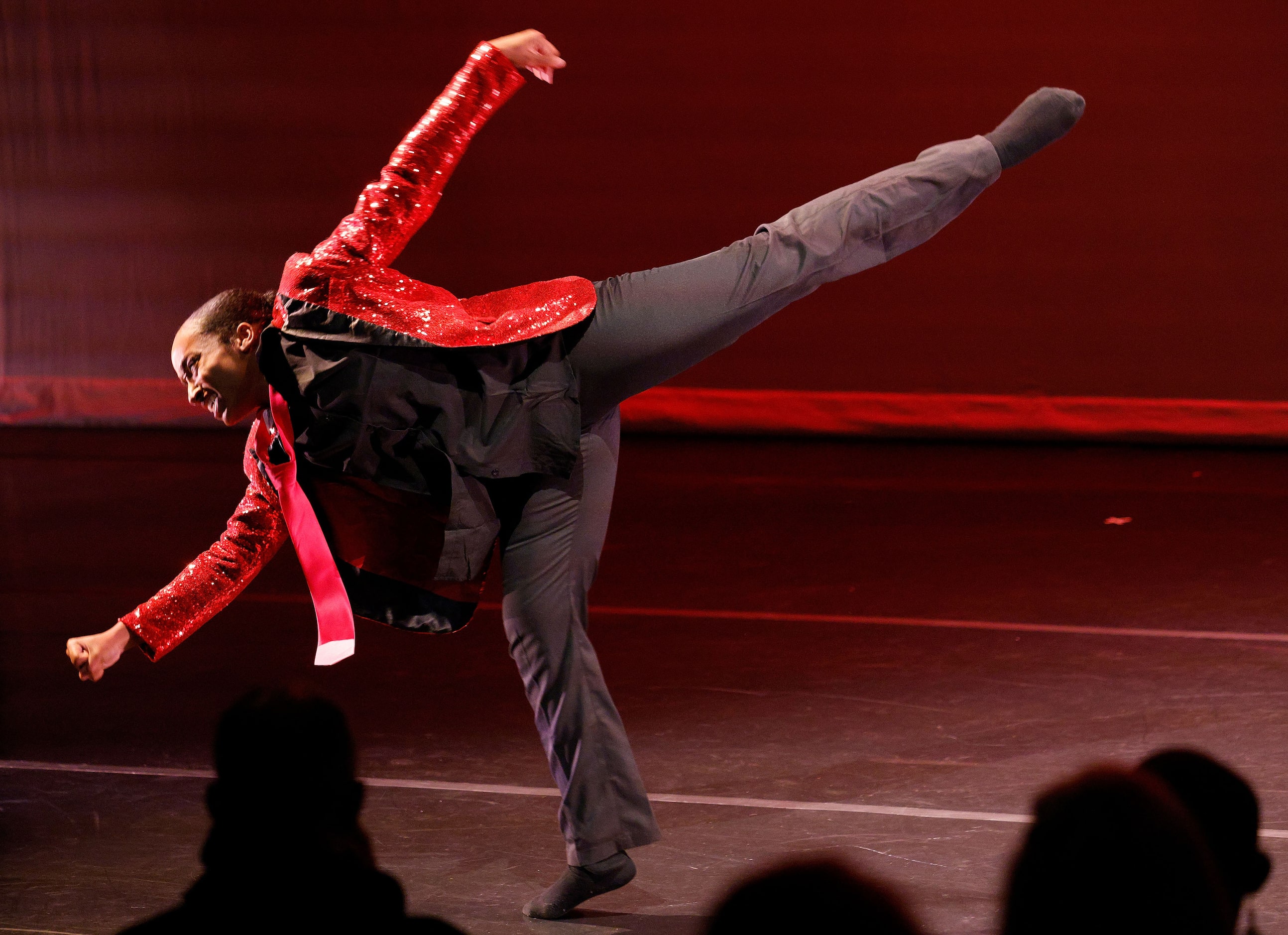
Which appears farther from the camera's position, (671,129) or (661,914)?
(671,129)

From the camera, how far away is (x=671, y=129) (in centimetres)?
625

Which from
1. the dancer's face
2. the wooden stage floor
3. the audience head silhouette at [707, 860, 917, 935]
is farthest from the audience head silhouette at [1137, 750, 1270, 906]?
the dancer's face

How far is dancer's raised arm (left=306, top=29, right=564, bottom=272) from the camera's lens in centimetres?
190

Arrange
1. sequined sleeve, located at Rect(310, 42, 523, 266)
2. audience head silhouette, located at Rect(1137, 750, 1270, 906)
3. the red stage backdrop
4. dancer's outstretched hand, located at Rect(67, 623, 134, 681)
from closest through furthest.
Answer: audience head silhouette, located at Rect(1137, 750, 1270, 906) → dancer's outstretched hand, located at Rect(67, 623, 134, 681) → sequined sleeve, located at Rect(310, 42, 523, 266) → the red stage backdrop

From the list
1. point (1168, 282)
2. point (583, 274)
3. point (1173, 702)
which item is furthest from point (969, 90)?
point (1173, 702)

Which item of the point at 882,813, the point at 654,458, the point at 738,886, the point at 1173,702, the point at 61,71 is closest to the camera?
the point at 738,886

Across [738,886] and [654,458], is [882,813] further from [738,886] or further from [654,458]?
[654,458]

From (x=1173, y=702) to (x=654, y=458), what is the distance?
3245 mm

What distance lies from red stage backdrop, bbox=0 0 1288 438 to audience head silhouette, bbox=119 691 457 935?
172 inches

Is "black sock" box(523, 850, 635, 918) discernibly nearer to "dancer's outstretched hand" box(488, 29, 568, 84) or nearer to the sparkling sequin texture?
the sparkling sequin texture

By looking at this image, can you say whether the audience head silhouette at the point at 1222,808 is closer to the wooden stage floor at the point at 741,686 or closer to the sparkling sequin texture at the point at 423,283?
the wooden stage floor at the point at 741,686

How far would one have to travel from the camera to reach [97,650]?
1.82 metres

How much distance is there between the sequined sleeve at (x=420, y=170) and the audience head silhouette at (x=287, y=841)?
2.25 ft

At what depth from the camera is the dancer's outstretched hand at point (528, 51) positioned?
6.65 ft
